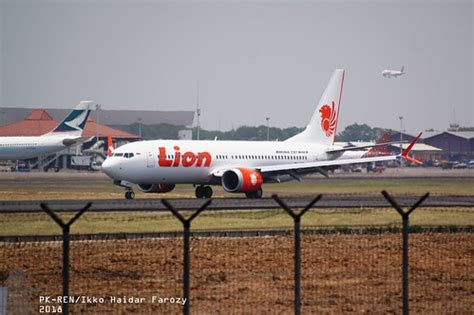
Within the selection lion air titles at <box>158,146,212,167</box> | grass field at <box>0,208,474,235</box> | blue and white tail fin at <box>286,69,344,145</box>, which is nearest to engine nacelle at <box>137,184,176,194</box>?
lion air titles at <box>158,146,212,167</box>

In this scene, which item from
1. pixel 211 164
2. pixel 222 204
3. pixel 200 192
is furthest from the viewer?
pixel 211 164

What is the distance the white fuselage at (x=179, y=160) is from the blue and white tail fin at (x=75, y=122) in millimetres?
52370

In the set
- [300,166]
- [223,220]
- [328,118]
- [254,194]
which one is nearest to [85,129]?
[328,118]

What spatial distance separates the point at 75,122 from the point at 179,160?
5883 centimetres

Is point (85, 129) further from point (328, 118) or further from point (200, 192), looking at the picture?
point (200, 192)

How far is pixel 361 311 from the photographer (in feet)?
65.6

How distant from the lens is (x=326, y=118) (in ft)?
206

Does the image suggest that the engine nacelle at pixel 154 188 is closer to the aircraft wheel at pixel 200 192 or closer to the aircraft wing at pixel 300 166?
the aircraft wheel at pixel 200 192

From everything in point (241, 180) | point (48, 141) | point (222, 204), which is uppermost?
point (48, 141)

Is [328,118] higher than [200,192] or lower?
higher

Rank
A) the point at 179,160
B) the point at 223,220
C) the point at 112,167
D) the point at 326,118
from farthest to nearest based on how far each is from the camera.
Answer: the point at 326,118 → the point at 179,160 → the point at 112,167 → the point at 223,220

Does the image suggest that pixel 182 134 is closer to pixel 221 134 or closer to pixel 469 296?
pixel 221 134

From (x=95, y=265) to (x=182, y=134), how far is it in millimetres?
130067

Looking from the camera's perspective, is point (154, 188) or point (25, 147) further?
point (25, 147)
